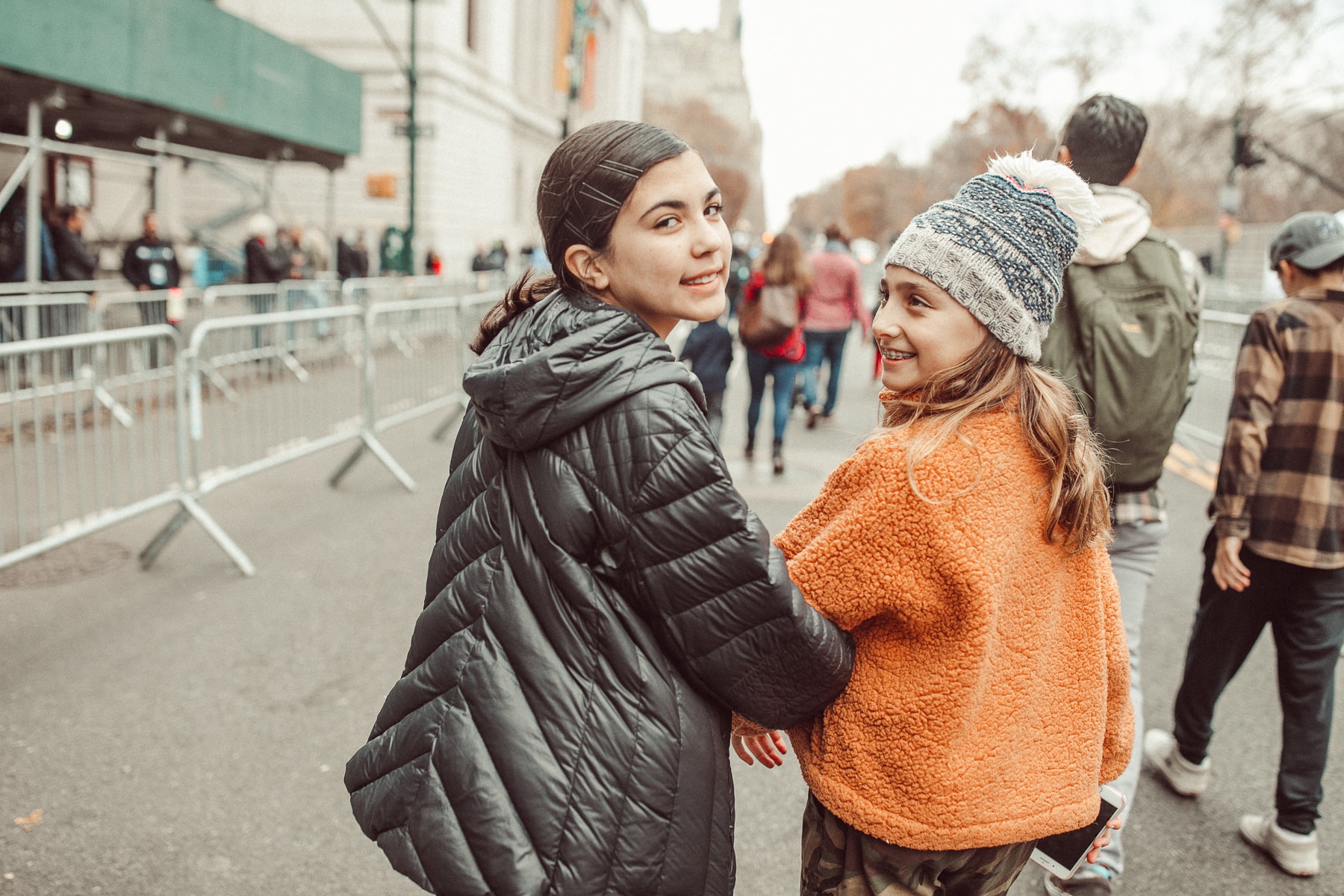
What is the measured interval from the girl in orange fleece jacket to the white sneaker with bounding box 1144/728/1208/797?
2184 mm

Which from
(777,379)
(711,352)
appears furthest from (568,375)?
(777,379)

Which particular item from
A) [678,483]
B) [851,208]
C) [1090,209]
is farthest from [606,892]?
[851,208]

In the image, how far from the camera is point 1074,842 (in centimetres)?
192

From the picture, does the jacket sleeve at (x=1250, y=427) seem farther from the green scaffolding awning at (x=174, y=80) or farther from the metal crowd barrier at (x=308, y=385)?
the green scaffolding awning at (x=174, y=80)

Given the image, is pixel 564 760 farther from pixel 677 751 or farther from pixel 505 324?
pixel 505 324

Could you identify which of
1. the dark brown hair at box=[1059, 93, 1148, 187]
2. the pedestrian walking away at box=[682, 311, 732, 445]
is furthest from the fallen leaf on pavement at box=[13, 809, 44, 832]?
the pedestrian walking away at box=[682, 311, 732, 445]

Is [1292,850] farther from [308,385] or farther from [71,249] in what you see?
[71,249]

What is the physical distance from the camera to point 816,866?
6.10 feet

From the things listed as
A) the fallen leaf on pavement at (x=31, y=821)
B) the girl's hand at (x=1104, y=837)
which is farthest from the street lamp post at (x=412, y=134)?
the girl's hand at (x=1104, y=837)

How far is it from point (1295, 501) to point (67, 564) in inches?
228

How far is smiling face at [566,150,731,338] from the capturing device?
65.4 inches

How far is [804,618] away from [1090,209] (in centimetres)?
84

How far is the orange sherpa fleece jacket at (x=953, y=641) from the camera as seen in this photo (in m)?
1.61

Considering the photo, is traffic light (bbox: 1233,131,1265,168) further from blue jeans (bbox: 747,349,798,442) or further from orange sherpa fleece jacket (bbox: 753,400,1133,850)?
orange sherpa fleece jacket (bbox: 753,400,1133,850)
